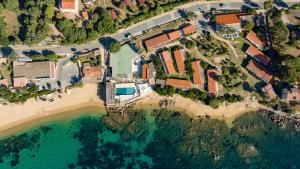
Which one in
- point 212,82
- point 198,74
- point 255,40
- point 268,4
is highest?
point 268,4

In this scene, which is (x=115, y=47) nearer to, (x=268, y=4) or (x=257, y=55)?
(x=257, y=55)

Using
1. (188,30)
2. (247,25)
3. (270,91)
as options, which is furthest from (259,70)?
(188,30)

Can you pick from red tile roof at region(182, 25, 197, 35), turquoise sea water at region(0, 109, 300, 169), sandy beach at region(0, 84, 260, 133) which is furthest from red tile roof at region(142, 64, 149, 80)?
red tile roof at region(182, 25, 197, 35)

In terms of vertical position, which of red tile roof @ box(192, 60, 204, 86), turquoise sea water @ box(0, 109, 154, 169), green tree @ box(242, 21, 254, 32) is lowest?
→ turquoise sea water @ box(0, 109, 154, 169)

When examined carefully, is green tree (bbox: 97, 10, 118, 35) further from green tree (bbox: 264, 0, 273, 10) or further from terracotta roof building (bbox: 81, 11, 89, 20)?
green tree (bbox: 264, 0, 273, 10)

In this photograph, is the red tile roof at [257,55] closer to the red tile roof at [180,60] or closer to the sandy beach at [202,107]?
the sandy beach at [202,107]

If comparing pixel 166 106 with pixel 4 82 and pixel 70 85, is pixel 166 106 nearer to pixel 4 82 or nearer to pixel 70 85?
pixel 70 85
